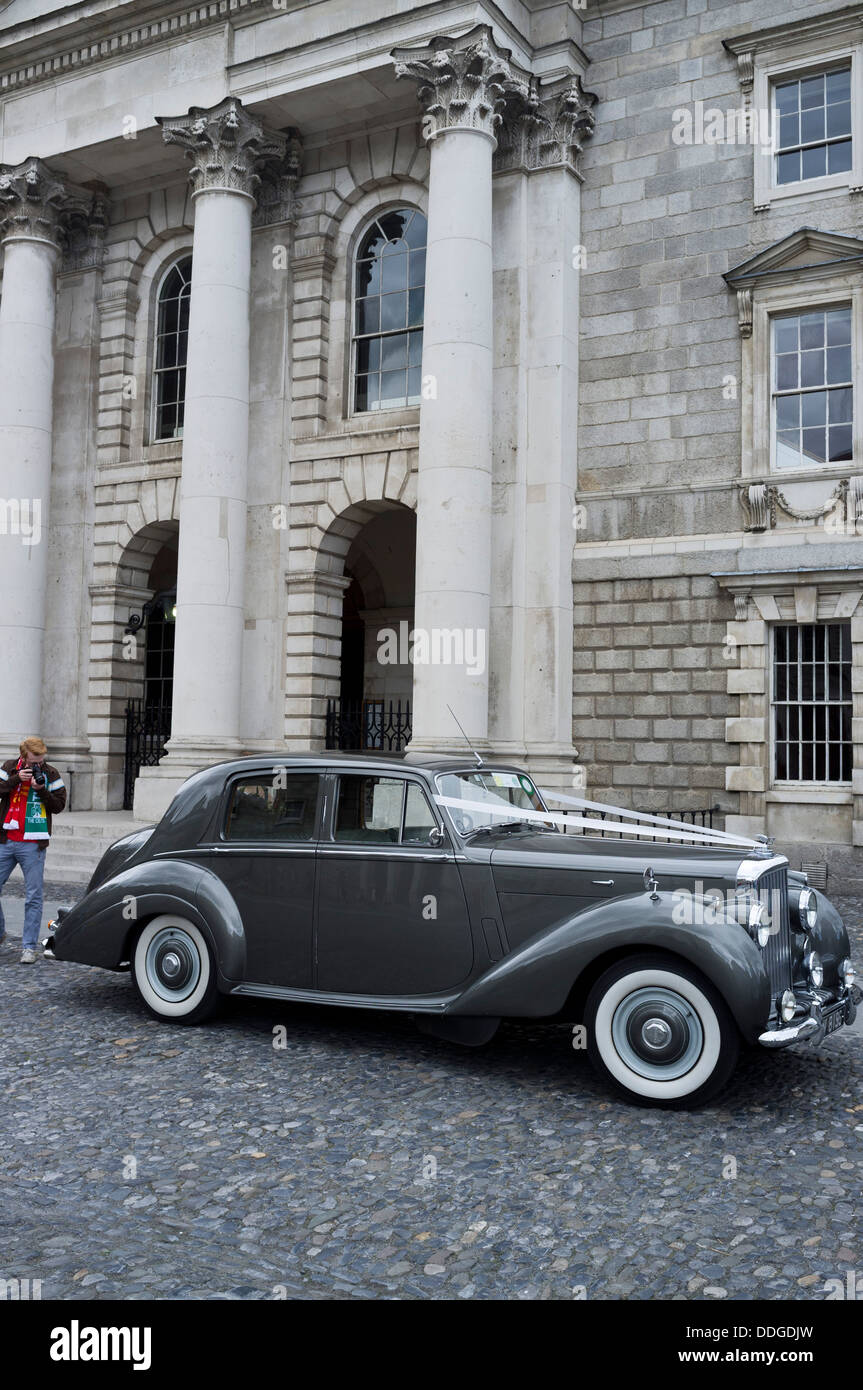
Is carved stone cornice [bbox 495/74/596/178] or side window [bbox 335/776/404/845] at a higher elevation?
carved stone cornice [bbox 495/74/596/178]

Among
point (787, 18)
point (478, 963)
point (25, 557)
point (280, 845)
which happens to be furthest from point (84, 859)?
point (787, 18)

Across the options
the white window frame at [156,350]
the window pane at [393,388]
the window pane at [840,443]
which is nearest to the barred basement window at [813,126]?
the window pane at [840,443]

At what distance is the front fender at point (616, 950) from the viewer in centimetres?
538

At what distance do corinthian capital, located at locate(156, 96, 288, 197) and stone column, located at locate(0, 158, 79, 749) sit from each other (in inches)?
126

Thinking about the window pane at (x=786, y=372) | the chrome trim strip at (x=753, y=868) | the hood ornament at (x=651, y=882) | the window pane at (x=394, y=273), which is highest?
the window pane at (x=394, y=273)

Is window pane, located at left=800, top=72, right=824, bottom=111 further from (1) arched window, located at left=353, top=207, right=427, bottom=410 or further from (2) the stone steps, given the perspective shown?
(2) the stone steps

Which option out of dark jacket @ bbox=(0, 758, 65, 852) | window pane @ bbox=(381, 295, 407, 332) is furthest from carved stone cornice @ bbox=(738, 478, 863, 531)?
dark jacket @ bbox=(0, 758, 65, 852)

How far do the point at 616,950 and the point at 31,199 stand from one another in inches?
722

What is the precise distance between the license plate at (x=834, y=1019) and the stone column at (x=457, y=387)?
920cm

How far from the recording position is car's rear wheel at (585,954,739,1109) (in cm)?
548

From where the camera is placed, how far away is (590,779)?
16406 mm

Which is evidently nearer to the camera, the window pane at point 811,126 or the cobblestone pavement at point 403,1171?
the cobblestone pavement at point 403,1171

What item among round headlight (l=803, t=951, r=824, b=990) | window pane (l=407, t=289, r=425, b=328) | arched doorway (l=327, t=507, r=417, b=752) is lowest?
round headlight (l=803, t=951, r=824, b=990)

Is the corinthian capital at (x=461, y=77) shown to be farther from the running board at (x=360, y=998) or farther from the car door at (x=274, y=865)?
the running board at (x=360, y=998)
